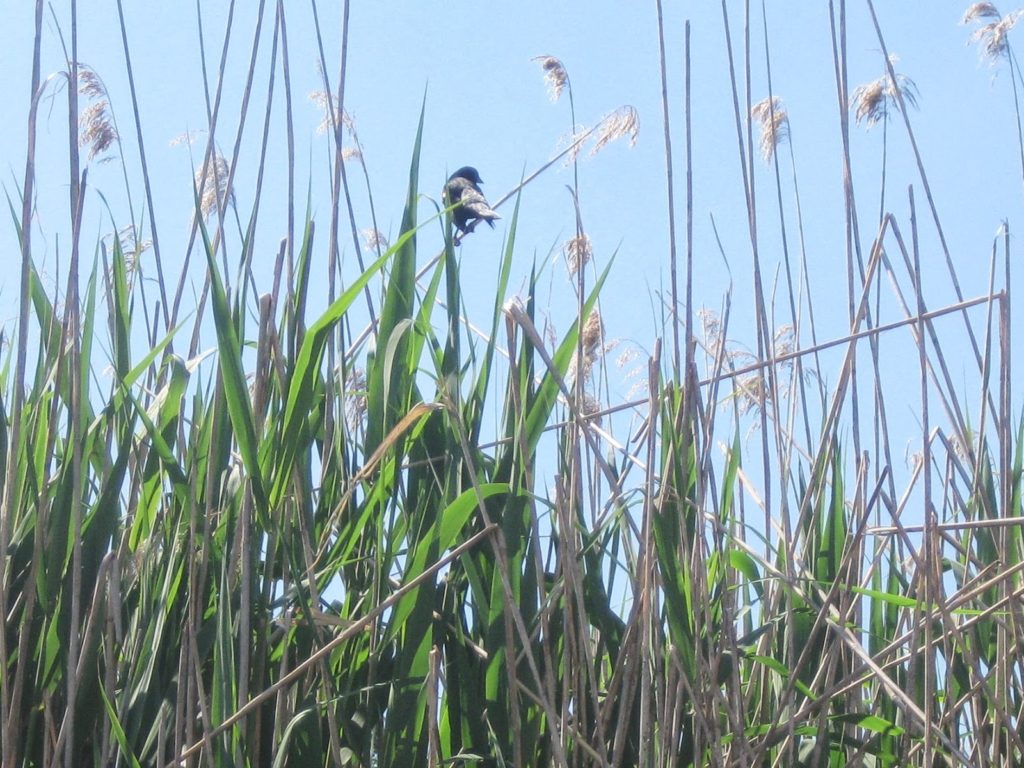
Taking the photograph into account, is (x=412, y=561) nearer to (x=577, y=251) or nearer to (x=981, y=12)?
(x=577, y=251)

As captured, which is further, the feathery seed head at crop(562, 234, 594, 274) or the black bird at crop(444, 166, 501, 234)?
the black bird at crop(444, 166, 501, 234)

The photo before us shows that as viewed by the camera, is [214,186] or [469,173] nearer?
[214,186]

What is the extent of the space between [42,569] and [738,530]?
0.89 metres

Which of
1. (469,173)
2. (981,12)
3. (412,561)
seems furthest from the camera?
(469,173)

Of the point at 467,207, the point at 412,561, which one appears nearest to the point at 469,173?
the point at 467,207

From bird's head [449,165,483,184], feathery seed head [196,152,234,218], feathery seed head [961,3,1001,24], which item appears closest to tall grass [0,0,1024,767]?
feathery seed head [196,152,234,218]

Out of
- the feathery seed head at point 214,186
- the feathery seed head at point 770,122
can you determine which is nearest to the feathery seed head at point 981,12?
the feathery seed head at point 770,122

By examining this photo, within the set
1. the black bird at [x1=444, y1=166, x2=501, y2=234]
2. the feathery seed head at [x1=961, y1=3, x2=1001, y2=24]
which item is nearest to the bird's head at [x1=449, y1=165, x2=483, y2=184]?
the black bird at [x1=444, y1=166, x2=501, y2=234]

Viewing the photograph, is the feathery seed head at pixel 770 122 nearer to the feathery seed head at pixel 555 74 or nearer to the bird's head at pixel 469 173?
the feathery seed head at pixel 555 74

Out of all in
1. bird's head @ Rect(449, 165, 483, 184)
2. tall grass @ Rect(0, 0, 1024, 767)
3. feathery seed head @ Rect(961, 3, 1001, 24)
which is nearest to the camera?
tall grass @ Rect(0, 0, 1024, 767)

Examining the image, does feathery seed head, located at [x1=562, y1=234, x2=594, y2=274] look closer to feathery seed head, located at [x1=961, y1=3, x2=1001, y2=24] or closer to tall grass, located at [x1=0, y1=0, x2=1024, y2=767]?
tall grass, located at [x1=0, y1=0, x2=1024, y2=767]

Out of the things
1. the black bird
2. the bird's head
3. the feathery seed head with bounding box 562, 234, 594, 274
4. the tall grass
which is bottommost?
the tall grass

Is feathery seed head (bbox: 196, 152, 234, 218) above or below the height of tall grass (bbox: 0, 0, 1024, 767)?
above

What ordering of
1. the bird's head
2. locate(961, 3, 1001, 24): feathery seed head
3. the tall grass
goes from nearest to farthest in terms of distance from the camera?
the tall grass, locate(961, 3, 1001, 24): feathery seed head, the bird's head
